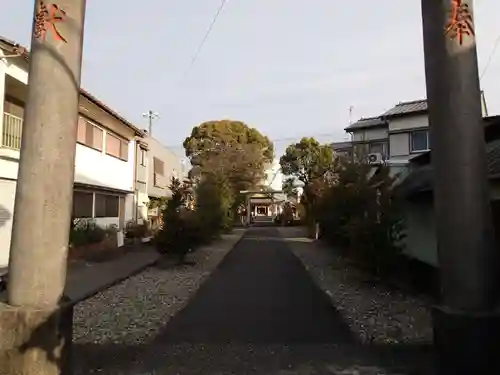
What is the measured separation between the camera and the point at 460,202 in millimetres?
4293

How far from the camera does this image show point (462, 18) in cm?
442

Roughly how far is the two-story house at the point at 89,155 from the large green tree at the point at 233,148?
21615 millimetres

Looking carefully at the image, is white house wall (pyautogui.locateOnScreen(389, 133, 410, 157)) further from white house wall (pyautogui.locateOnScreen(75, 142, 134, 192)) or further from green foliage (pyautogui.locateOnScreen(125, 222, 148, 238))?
white house wall (pyautogui.locateOnScreen(75, 142, 134, 192))

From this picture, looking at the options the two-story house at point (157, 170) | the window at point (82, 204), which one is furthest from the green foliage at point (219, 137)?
the window at point (82, 204)

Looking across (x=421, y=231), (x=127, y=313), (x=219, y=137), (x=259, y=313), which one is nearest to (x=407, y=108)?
(x=421, y=231)

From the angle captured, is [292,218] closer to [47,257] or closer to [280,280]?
[280,280]

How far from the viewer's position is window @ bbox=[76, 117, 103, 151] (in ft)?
60.9

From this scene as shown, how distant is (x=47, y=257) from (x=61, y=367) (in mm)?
970

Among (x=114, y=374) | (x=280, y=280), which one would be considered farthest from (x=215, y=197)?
(x=114, y=374)

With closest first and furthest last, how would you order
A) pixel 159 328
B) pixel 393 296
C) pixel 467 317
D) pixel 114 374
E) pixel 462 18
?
pixel 467 317 < pixel 462 18 < pixel 114 374 < pixel 159 328 < pixel 393 296

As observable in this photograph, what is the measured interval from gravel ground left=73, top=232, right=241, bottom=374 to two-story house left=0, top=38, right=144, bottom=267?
3721 mm

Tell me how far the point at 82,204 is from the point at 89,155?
1.93m

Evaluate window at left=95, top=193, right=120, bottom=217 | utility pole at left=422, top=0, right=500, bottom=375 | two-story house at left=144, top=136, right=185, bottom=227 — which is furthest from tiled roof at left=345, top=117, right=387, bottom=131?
utility pole at left=422, top=0, right=500, bottom=375

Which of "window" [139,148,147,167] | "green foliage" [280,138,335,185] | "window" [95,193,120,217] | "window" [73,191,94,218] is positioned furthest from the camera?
"green foliage" [280,138,335,185]
